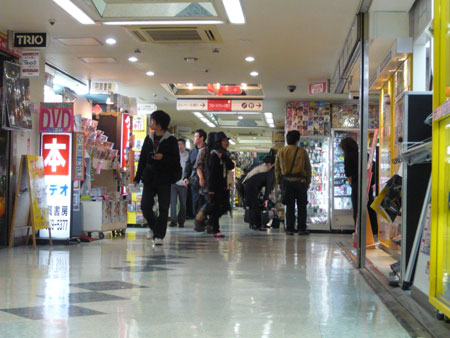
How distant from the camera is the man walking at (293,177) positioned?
9367 mm

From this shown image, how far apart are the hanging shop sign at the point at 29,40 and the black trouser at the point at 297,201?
4195mm

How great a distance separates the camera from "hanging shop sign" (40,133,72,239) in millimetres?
7445

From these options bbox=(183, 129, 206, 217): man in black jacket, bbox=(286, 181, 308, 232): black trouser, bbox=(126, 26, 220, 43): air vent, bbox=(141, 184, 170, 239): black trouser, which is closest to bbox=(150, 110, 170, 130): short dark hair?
bbox=(141, 184, 170, 239): black trouser

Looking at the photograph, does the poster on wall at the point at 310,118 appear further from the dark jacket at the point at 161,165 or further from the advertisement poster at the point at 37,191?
the advertisement poster at the point at 37,191

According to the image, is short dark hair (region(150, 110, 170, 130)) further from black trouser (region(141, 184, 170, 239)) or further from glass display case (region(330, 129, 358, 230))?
glass display case (region(330, 129, 358, 230))

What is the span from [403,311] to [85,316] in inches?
64.8

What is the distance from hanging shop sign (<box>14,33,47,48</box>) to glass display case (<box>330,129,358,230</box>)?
6215 mm

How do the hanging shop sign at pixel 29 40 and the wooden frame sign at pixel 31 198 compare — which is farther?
the hanging shop sign at pixel 29 40

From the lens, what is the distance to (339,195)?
11.6 m

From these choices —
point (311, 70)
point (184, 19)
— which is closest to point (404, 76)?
point (184, 19)

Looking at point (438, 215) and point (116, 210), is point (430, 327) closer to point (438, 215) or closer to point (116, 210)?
point (438, 215)

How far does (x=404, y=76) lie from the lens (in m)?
6.39

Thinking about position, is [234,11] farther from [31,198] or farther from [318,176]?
[318,176]

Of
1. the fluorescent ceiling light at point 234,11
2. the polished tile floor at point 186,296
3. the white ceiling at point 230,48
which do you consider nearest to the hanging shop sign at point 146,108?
the white ceiling at point 230,48
